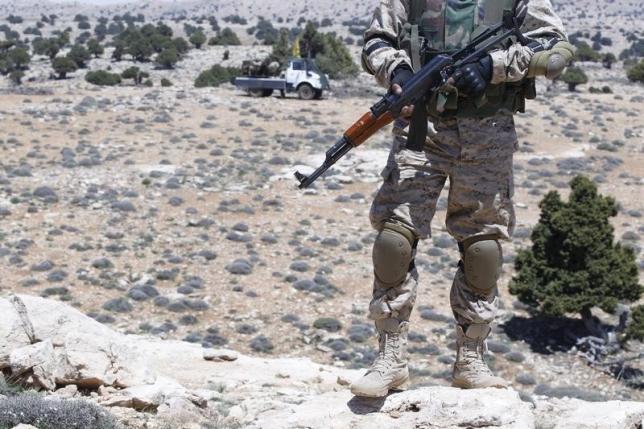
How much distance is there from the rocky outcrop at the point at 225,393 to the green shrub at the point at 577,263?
676 cm

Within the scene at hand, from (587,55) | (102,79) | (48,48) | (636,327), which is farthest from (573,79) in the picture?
(48,48)

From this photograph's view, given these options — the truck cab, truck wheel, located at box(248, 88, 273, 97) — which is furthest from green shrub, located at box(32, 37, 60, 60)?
the truck cab

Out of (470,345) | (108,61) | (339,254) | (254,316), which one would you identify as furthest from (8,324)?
(108,61)

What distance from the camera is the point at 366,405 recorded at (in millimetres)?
3992

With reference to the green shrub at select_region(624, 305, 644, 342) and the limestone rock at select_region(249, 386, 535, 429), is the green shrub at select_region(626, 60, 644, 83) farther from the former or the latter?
the limestone rock at select_region(249, 386, 535, 429)

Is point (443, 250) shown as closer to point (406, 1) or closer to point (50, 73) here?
point (406, 1)

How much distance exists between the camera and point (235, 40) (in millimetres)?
60656

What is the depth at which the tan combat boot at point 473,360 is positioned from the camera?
3969mm

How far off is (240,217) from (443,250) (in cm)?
412

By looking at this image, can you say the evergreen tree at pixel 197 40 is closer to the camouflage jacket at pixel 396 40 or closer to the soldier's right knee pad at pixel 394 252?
the camouflage jacket at pixel 396 40

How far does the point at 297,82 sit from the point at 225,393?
1039 inches

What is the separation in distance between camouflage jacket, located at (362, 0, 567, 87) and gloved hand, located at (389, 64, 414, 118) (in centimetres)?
3

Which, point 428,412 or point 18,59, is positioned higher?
point 428,412

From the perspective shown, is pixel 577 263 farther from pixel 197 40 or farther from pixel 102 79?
pixel 197 40
